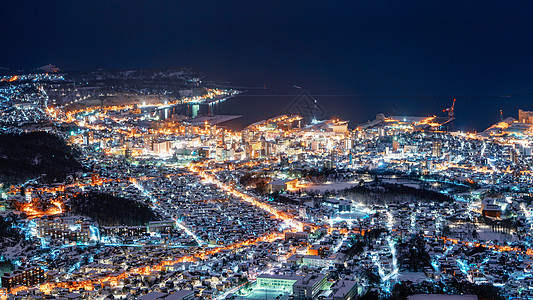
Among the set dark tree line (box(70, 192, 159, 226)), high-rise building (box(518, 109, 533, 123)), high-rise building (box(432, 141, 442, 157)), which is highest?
high-rise building (box(518, 109, 533, 123))

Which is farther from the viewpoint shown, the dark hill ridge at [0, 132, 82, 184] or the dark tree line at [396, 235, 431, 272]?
the dark hill ridge at [0, 132, 82, 184]

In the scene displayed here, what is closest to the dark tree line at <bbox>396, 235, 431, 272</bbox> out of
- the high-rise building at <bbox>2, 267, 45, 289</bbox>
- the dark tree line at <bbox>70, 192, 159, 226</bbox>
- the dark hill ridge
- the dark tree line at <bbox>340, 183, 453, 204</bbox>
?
the dark tree line at <bbox>340, 183, 453, 204</bbox>

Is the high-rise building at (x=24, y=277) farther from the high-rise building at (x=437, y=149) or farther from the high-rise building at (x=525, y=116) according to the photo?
the high-rise building at (x=525, y=116)

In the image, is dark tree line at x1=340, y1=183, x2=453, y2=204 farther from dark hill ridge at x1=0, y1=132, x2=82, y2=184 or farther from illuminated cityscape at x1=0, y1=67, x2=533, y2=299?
dark hill ridge at x1=0, y1=132, x2=82, y2=184

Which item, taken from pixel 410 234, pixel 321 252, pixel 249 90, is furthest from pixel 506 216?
pixel 249 90

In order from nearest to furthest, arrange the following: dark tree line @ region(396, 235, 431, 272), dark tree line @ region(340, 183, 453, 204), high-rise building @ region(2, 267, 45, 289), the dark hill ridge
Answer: high-rise building @ region(2, 267, 45, 289) → dark tree line @ region(396, 235, 431, 272) → dark tree line @ region(340, 183, 453, 204) → the dark hill ridge

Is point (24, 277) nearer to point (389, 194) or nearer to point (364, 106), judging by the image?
point (389, 194)

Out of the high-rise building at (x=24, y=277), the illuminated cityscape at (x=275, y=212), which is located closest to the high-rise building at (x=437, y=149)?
the illuminated cityscape at (x=275, y=212)

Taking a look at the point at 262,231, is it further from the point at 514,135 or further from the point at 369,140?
the point at 514,135
